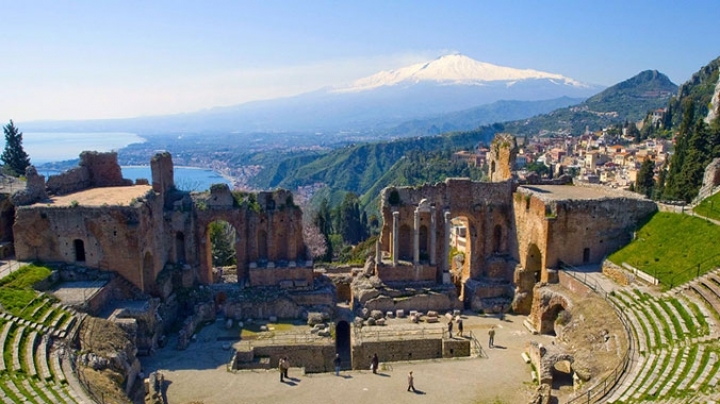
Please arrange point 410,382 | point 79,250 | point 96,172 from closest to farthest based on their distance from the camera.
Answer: point 410,382 → point 79,250 → point 96,172

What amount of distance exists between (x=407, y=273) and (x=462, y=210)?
5.13 m

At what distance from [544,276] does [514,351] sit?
18.7 feet

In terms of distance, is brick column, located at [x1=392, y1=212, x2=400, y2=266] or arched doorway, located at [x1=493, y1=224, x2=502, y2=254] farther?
arched doorway, located at [x1=493, y1=224, x2=502, y2=254]

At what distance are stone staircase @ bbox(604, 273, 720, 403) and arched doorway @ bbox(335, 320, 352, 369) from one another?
13198 mm

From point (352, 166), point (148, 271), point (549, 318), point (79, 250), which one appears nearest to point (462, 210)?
point (549, 318)

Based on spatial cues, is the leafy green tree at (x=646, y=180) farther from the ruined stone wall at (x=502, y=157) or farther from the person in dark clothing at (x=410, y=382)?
the person in dark clothing at (x=410, y=382)

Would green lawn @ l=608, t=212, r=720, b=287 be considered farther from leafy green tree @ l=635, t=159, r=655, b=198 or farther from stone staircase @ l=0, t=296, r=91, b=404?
leafy green tree @ l=635, t=159, r=655, b=198

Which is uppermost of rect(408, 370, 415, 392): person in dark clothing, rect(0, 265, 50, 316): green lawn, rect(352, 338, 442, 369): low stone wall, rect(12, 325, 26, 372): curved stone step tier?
rect(0, 265, 50, 316): green lawn

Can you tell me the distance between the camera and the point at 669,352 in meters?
19.2

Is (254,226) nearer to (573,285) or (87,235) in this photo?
(87,235)

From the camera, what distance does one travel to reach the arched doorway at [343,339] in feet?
91.6

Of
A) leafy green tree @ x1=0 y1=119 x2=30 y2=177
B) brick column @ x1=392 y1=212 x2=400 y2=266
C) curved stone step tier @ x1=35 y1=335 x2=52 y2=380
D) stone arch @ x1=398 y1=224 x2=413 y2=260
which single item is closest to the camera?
curved stone step tier @ x1=35 y1=335 x2=52 y2=380

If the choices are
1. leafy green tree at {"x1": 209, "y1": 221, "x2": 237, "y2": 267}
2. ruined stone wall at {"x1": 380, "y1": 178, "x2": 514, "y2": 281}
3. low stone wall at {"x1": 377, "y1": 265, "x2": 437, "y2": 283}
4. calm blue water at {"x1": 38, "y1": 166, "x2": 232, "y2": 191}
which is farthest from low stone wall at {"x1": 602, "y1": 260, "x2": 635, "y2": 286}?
calm blue water at {"x1": 38, "y1": 166, "x2": 232, "y2": 191}

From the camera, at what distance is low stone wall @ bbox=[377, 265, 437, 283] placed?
31.5 meters
